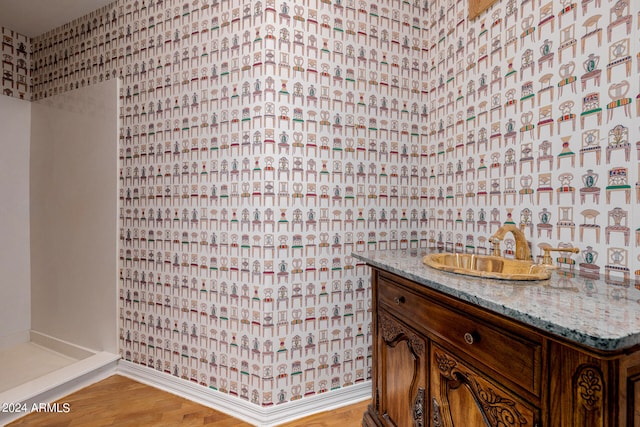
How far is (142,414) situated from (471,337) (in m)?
1.79

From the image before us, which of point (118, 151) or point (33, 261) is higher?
point (118, 151)

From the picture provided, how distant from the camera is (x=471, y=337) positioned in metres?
0.95

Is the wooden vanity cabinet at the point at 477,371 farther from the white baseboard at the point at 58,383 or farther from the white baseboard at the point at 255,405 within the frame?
the white baseboard at the point at 58,383

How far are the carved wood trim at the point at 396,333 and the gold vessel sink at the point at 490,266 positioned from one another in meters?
0.28

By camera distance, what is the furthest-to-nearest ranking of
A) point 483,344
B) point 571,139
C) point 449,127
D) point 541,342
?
point 449,127
point 571,139
point 483,344
point 541,342

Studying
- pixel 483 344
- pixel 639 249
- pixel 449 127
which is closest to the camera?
pixel 483 344

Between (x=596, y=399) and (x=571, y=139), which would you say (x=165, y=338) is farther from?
(x=571, y=139)

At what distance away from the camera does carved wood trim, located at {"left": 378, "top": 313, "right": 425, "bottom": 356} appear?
1226 millimetres

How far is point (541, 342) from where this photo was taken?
2.42 feet

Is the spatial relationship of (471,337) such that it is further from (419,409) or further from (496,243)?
(496,243)

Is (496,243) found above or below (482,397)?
above

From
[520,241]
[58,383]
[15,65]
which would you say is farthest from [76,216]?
[520,241]

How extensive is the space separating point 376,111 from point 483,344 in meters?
1.44

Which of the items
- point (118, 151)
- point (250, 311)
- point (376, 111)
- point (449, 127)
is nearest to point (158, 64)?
point (118, 151)
